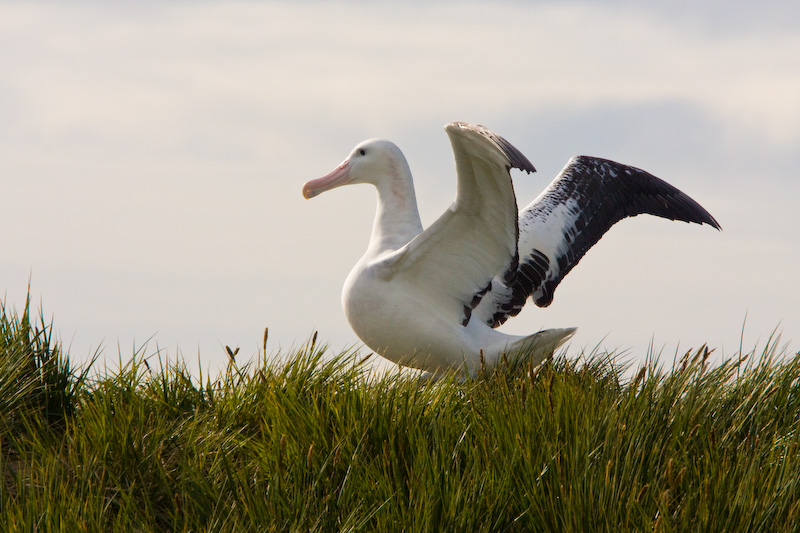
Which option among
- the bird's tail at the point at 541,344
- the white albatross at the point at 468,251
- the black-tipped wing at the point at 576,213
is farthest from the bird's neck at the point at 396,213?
the bird's tail at the point at 541,344

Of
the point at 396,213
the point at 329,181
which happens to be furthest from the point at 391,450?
the point at 329,181

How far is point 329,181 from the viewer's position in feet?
22.3

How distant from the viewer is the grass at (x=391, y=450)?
3197 millimetres

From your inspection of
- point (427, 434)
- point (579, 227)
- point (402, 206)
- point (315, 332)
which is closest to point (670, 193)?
point (579, 227)

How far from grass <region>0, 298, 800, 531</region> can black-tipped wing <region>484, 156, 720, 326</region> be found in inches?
72.5

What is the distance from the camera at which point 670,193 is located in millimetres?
7484

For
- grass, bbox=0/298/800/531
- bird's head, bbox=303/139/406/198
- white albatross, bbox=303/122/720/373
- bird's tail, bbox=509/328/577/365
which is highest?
bird's head, bbox=303/139/406/198

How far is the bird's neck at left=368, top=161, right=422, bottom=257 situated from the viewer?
6270 millimetres

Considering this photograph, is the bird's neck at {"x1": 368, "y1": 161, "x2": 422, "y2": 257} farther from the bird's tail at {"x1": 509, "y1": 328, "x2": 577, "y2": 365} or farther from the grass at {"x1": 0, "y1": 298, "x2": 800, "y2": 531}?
the grass at {"x1": 0, "y1": 298, "x2": 800, "y2": 531}

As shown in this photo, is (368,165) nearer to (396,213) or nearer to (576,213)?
(396,213)

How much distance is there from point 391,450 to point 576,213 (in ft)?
13.5

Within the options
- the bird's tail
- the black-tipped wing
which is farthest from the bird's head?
the bird's tail

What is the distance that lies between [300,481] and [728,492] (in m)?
1.70

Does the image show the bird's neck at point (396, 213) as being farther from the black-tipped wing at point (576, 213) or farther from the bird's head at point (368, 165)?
the black-tipped wing at point (576, 213)
